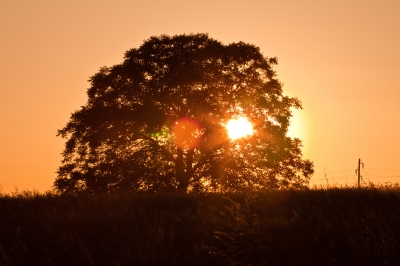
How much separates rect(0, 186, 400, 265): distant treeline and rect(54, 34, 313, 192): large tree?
582 inches

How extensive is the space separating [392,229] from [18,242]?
9.82 metres

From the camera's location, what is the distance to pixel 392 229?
47.1 ft

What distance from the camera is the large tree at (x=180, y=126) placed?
33.9 m

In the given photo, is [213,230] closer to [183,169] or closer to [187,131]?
[187,131]

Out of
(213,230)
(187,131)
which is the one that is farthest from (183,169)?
(213,230)

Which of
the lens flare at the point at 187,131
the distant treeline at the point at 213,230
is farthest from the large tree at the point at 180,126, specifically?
the distant treeline at the point at 213,230

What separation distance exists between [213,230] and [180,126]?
1943 centimetres

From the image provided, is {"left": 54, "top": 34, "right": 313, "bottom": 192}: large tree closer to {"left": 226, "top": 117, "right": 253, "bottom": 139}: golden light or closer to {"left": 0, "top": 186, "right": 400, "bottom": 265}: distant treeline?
{"left": 226, "top": 117, "right": 253, "bottom": 139}: golden light

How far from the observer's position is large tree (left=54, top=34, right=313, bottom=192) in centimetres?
3394

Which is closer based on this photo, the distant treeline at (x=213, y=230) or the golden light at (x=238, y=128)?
the distant treeline at (x=213, y=230)

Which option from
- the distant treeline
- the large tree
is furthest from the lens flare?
the distant treeline

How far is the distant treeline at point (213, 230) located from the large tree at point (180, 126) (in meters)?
14.8

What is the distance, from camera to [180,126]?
34.7 metres

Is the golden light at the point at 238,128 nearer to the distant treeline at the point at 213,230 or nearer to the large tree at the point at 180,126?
the large tree at the point at 180,126
